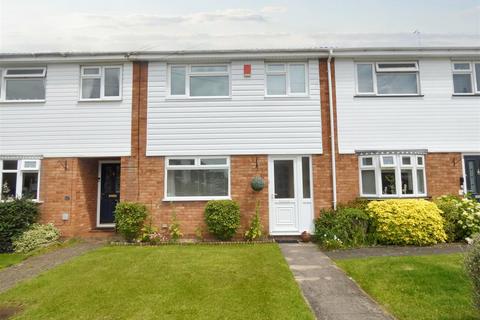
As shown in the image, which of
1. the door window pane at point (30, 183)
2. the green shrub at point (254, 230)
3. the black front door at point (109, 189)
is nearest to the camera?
the green shrub at point (254, 230)

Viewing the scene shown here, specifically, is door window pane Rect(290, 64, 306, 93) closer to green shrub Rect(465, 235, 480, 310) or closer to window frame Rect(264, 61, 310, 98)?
window frame Rect(264, 61, 310, 98)

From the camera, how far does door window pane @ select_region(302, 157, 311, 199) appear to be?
365 inches

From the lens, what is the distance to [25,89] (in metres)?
9.68

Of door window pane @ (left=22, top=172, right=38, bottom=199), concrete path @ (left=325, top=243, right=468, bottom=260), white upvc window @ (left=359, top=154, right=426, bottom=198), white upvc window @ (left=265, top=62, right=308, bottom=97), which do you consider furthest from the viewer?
white upvc window @ (left=265, top=62, right=308, bottom=97)

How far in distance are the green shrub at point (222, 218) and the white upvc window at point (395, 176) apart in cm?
371

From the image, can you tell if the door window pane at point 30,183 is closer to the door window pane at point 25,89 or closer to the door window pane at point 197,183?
the door window pane at point 25,89

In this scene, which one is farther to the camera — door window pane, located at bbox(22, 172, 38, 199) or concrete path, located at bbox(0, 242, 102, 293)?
door window pane, located at bbox(22, 172, 38, 199)

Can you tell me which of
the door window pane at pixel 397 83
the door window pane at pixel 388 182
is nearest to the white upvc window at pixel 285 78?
the door window pane at pixel 397 83

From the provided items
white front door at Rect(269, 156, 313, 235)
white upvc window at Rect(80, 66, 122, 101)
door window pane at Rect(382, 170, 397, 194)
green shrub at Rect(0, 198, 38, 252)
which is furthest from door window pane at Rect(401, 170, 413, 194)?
green shrub at Rect(0, 198, 38, 252)

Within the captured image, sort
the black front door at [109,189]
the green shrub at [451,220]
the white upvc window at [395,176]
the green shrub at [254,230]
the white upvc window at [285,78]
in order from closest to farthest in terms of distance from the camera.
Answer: the green shrub at [451,220]
the green shrub at [254,230]
the white upvc window at [395,176]
the white upvc window at [285,78]
the black front door at [109,189]

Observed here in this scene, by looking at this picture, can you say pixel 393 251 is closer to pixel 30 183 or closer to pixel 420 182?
pixel 420 182

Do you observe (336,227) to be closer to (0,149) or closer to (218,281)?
(218,281)

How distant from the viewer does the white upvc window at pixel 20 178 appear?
362 inches

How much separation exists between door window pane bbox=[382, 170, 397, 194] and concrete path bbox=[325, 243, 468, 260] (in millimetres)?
1779
